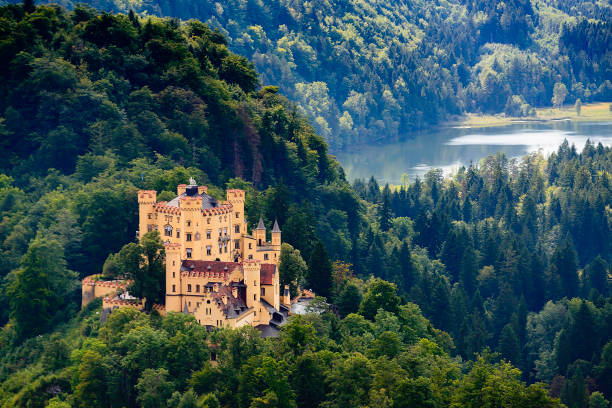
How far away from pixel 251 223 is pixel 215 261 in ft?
59.4

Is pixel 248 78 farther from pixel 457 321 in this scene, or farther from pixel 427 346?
pixel 427 346

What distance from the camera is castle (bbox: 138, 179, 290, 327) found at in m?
81.9

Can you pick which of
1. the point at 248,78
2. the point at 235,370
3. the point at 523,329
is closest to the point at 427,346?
the point at 235,370

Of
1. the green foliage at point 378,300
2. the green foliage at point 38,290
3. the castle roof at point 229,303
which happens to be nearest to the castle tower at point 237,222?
the castle roof at point 229,303

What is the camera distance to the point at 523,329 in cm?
13100

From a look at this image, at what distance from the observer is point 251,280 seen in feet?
272

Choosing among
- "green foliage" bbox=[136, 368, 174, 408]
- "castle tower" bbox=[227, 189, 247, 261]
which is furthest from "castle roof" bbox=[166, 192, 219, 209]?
"green foliage" bbox=[136, 368, 174, 408]

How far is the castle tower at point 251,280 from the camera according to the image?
271 ft

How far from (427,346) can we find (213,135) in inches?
1661

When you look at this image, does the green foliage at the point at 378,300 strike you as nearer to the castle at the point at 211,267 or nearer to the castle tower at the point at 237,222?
the castle at the point at 211,267

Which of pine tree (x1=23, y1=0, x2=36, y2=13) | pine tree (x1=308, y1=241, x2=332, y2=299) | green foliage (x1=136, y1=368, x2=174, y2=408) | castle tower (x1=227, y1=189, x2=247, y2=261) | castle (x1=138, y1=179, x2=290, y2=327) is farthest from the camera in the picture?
pine tree (x1=23, y1=0, x2=36, y2=13)

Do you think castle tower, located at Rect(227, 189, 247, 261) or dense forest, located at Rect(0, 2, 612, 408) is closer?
dense forest, located at Rect(0, 2, 612, 408)

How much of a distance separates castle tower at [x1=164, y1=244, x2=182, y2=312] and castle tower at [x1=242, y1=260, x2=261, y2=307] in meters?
4.67

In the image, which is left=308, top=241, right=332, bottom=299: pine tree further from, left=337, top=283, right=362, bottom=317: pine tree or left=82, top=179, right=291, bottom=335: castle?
left=82, top=179, right=291, bottom=335: castle
